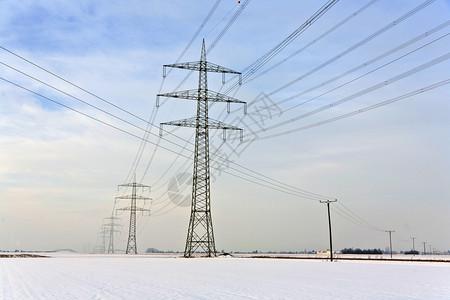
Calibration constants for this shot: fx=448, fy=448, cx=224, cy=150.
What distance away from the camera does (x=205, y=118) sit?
56.7 metres

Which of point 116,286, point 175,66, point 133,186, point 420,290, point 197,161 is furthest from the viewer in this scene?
point 133,186

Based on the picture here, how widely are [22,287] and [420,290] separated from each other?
19505mm

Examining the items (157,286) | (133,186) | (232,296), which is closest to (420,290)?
(232,296)

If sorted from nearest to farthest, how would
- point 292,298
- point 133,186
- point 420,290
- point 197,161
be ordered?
point 292,298, point 420,290, point 197,161, point 133,186

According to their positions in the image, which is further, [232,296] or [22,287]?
[22,287]

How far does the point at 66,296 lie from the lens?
730 inches

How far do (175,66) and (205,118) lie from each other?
26.3 feet

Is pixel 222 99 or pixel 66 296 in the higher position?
pixel 222 99

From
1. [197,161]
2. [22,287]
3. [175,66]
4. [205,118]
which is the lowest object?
[22,287]

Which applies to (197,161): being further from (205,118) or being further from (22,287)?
(22,287)

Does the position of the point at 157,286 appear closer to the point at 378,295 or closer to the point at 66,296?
the point at 66,296

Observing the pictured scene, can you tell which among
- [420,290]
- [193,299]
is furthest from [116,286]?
[420,290]

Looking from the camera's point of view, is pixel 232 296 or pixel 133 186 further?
pixel 133 186

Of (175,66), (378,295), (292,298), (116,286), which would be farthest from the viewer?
(175,66)
